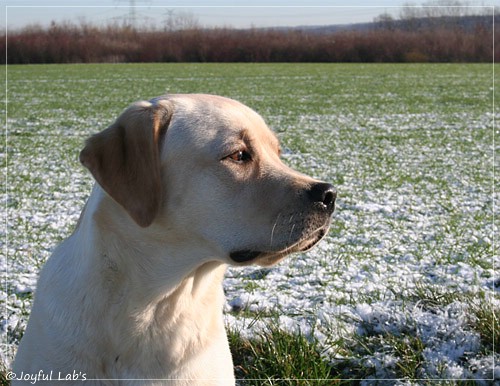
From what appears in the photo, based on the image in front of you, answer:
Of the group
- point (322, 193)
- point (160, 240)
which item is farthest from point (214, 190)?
point (322, 193)

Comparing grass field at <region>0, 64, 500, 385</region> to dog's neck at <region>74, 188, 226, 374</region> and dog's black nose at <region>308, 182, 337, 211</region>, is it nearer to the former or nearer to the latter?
dog's neck at <region>74, 188, 226, 374</region>

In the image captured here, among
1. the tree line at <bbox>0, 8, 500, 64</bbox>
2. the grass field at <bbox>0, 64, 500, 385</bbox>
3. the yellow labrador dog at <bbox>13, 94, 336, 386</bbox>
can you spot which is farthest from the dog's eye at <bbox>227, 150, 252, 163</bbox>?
the tree line at <bbox>0, 8, 500, 64</bbox>

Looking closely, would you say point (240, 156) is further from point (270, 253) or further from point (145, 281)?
point (145, 281)

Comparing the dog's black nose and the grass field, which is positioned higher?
the dog's black nose

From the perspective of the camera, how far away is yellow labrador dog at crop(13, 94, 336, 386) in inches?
112

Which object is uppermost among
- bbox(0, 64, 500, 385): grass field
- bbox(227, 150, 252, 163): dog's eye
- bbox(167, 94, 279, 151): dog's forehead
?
bbox(167, 94, 279, 151): dog's forehead

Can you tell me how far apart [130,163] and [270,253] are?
736mm

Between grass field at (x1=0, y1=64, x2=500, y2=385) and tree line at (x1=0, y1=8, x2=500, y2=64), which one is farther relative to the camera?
tree line at (x1=0, y1=8, x2=500, y2=64)

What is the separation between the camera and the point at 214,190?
2936mm

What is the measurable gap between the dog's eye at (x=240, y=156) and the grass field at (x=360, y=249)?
1.42 meters

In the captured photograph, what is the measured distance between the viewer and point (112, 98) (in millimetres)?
25031

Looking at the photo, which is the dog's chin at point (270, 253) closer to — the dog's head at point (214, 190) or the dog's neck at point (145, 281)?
the dog's head at point (214, 190)

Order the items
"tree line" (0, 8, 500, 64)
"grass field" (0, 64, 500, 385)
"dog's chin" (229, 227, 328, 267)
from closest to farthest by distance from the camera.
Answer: "dog's chin" (229, 227, 328, 267), "grass field" (0, 64, 500, 385), "tree line" (0, 8, 500, 64)

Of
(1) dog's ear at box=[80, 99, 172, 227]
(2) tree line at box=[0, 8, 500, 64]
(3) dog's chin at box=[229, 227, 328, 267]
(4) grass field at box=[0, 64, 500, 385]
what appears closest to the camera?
(1) dog's ear at box=[80, 99, 172, 227]
